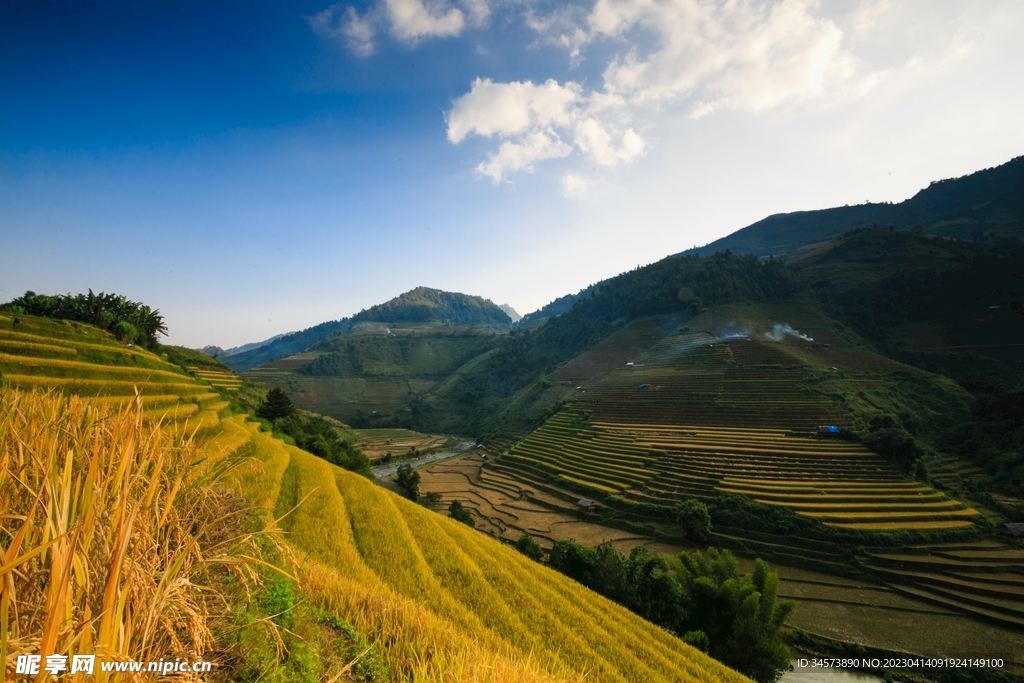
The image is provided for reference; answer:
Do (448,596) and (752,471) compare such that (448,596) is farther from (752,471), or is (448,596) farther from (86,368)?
(752,471)

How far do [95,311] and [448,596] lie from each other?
36.5 m

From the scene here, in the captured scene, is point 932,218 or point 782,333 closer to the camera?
point 782,333

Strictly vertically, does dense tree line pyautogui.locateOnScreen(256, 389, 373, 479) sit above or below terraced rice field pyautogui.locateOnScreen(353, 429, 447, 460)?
above

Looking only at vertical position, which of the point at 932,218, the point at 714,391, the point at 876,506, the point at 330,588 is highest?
the point at 932,218

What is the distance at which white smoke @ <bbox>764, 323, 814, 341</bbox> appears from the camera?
60.1 meters

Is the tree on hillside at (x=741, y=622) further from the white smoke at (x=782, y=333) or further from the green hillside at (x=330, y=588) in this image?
the white smoke at (x=782, y=333)

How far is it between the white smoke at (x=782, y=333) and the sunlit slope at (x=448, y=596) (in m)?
64.6

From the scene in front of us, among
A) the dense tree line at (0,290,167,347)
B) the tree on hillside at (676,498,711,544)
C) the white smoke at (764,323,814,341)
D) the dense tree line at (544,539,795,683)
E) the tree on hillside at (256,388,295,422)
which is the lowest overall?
the tree on hillside at (676,498,711,544)

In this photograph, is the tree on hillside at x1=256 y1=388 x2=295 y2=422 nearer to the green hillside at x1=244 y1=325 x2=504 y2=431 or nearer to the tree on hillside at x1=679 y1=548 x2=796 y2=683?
the tree on hillside at x1=679 y1=548 x2=796 y2=683

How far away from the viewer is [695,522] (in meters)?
25.8

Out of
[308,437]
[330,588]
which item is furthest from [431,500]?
[330,588]

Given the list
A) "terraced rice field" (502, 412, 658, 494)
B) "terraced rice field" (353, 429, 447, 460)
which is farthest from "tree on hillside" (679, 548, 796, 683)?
"terraced rice field" (353, 429, 447, 460)

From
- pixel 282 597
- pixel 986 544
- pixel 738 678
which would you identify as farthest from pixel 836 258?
pixel 282 597

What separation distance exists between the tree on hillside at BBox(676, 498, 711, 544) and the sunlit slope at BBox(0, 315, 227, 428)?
95.3 ft
